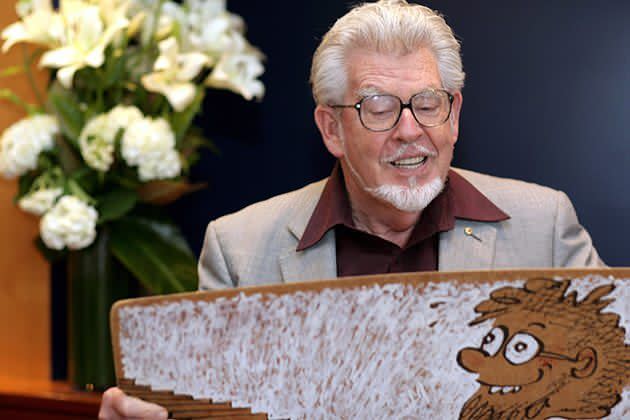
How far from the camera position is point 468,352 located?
47.4 inches

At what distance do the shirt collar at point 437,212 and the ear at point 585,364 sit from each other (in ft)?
1.96

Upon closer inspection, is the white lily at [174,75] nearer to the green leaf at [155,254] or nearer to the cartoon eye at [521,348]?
the green leaf at [155,254]

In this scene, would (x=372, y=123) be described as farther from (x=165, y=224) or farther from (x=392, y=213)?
(x=165, y=224)

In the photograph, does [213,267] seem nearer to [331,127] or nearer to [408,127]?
[331,127]

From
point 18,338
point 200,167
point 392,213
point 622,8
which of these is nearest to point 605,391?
point 392,213

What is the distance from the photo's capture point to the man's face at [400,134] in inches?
66.7

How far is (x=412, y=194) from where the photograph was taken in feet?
5.58

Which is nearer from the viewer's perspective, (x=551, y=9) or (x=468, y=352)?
(x=468, y=352)

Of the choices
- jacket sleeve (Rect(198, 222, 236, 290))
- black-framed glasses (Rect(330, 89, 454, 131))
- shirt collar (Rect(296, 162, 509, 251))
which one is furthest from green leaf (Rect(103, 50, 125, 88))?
black-framed glasses (Rect(330, 89, 454, 131))

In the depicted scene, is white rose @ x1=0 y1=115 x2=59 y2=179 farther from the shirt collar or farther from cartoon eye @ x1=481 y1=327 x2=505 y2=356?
cartoon eye @ x1=481 y1=327 x2=505 y2=356

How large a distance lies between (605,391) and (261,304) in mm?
476

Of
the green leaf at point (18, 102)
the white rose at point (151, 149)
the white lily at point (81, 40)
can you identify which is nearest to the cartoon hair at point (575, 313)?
the white rose at point (151, 149)

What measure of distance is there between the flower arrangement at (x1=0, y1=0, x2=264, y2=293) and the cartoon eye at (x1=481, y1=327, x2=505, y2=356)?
1.38 metres

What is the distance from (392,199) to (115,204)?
1.05 meters
